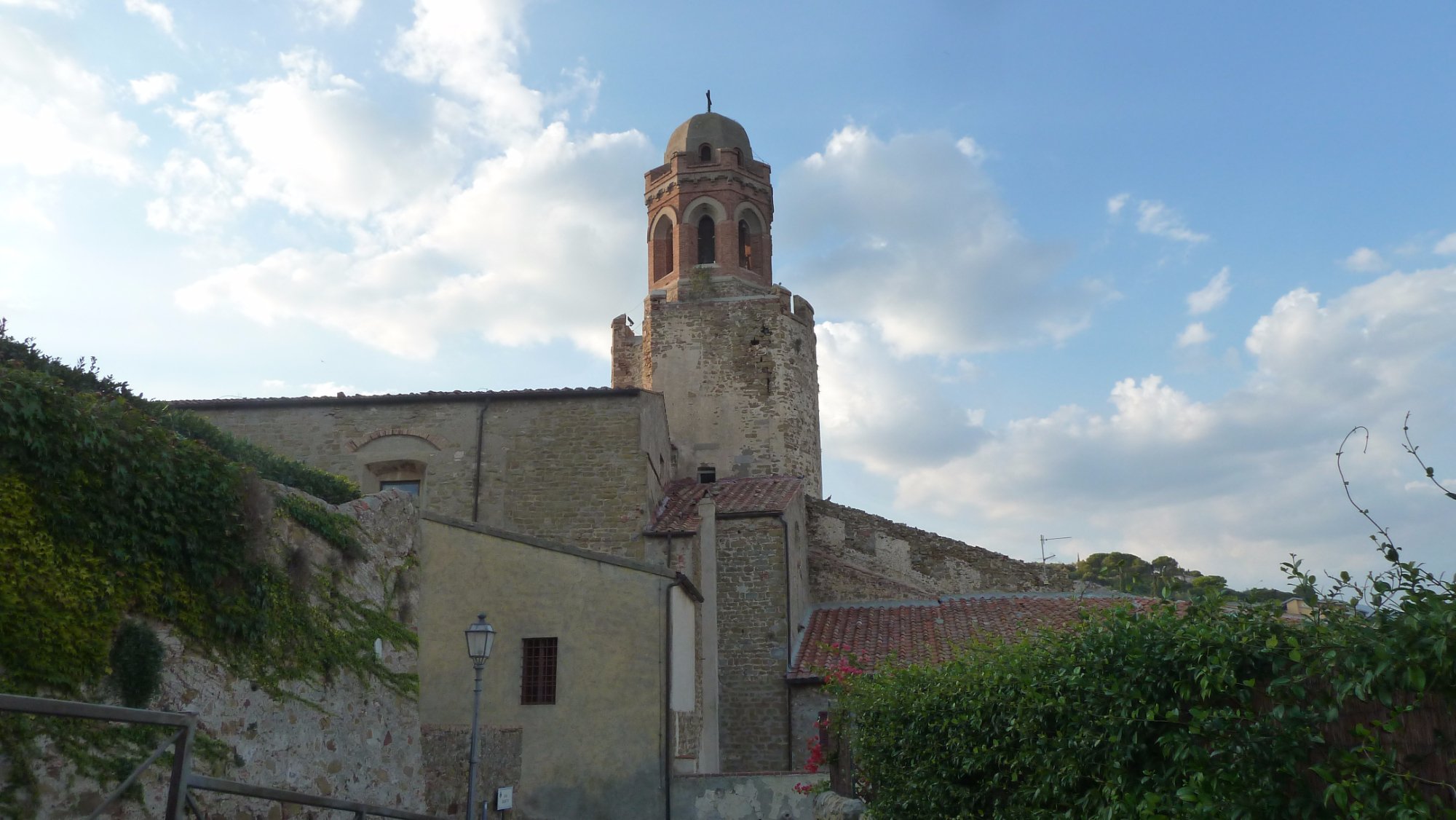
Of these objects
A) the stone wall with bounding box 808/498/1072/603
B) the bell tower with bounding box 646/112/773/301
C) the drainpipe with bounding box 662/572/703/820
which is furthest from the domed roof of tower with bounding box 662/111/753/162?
the drainpipe with bounding box 662/572/703/820

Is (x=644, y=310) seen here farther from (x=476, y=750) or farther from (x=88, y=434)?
(x=88, y=434)

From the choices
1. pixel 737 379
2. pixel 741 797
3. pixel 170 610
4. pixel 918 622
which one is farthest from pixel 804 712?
pixel 170 610

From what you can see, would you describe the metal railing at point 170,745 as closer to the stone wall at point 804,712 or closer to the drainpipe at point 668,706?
the drainpipe at point 668,706

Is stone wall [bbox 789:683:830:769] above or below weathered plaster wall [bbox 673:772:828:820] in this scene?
above

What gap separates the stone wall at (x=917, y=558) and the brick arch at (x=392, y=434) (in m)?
9.27

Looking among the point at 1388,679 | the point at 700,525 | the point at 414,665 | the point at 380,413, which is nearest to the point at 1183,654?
the point at 1388,679

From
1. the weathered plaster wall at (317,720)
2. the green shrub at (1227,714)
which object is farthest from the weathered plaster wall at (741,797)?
the green shrub at (1227,714)

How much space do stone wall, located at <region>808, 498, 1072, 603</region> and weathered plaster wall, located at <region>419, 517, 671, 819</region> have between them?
35.8ft

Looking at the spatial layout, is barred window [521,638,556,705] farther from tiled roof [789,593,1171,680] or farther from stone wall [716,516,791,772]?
stone wall [716,516,791,772]

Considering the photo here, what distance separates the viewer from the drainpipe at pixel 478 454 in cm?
2111

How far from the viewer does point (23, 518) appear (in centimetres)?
677

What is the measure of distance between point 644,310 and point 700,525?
466 inches

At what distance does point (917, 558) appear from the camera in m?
27.0

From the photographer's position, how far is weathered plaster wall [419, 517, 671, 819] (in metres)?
14.6
